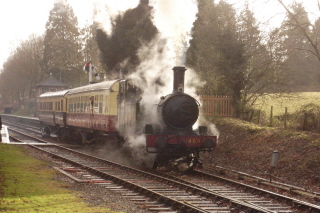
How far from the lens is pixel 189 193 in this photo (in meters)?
9.24

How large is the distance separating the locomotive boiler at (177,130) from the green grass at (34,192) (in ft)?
10.0

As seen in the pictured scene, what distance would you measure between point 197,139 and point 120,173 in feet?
8.28

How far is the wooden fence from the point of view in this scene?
69.9 ft

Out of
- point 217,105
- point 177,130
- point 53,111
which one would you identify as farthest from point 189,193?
point 53,111

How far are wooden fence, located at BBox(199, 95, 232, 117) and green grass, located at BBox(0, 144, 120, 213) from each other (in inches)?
438

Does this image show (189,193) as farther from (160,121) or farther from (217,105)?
(217,105)

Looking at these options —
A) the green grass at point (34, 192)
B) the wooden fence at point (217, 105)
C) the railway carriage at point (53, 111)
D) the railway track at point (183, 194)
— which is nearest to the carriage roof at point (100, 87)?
the railway carriage at point (53, 111)

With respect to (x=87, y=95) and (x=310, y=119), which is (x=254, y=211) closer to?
(x=310, y=119)

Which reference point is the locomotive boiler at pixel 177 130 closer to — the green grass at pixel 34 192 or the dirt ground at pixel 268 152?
the dirt ground at pixel 268 152

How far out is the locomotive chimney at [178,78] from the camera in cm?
1188

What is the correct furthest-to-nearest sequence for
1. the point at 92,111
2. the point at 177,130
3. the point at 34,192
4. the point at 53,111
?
the point at 53,111
the point at 92,111
the point at 177,130
the point at 34,192

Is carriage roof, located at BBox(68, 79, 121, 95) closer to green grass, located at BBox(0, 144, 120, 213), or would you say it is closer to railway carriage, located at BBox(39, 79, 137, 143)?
railway carriage, located at BBox(39, 79, 137, 143)

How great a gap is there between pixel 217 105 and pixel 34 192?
14481mm

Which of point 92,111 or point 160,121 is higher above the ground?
point 92,111
